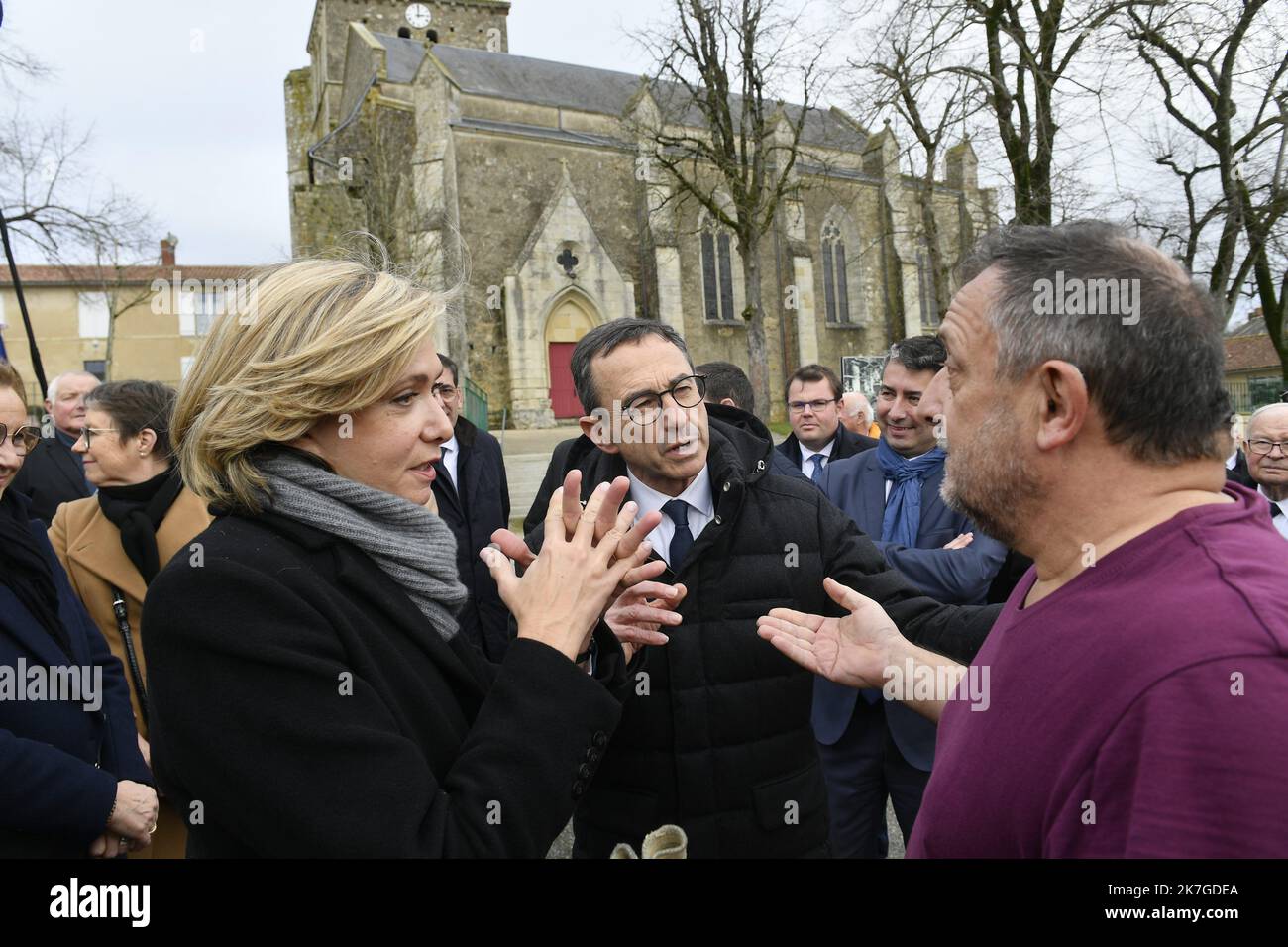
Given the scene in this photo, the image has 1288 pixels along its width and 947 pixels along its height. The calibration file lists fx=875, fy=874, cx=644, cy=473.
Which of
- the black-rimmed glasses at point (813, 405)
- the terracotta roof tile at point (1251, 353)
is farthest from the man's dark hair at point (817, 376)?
the terracotta roof tile at point (1251, 353)

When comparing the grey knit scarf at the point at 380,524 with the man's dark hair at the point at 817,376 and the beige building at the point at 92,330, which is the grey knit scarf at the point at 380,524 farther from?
the beige building at the point at 92,330

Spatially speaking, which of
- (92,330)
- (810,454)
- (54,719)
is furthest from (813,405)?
(92,330)

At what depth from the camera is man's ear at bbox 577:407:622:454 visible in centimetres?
294

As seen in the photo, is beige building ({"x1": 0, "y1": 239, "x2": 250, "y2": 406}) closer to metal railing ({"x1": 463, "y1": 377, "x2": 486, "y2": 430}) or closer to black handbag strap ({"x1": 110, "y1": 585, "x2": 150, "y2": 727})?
metal railing ({"x1": 463, "y1": 377, "x2": 486, "y2": 430})

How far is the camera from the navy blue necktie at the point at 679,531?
2.77 m

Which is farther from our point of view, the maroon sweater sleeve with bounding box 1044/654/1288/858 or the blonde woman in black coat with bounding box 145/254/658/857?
the blonde woman in black coat with bounding box 145/254/658/857

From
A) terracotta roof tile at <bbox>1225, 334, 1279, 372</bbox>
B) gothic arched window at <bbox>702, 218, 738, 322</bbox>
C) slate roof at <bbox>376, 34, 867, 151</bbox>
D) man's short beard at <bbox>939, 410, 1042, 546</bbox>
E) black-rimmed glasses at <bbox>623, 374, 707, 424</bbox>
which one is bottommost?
man's short beard at <bbox>939, 410, 1042, 546</bbox>

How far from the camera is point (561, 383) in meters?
28.5

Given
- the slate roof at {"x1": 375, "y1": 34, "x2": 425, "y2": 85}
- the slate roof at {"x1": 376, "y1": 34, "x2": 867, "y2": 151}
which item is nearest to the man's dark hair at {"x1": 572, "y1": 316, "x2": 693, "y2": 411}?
Answer: the slate roof at {"x1": 376, "y1": 34, "x2": 867, "y2": 151}

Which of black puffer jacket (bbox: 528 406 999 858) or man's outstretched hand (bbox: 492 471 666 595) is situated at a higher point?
man's outstretched hand (bbox: 492 471 666 595)

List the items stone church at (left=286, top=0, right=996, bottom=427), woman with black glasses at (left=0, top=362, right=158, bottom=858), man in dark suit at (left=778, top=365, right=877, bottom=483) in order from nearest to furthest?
woman with black glasses at (left=0, top=362, right=158, bottom=858) → man in dark suit at (left=778, top=365, right=877, bottom=483) → stone church at (left=286, top=0, right=996, bottom=427)

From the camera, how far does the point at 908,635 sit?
2490mm

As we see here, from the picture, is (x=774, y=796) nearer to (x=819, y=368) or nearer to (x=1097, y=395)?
(x=1097, y=395)

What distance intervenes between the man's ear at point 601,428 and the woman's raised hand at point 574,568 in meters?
1.14
